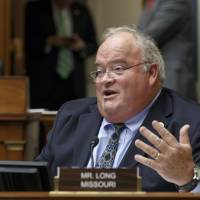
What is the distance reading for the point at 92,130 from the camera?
3.58 meters

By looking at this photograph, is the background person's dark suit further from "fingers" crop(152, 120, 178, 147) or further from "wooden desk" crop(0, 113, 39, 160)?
"fingers" crop(152, 120, 178, 147)

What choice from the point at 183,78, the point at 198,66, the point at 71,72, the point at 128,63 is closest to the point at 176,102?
the point at 128,63

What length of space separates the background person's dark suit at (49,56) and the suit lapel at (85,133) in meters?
3.46

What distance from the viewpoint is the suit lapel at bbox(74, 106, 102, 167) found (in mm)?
3451

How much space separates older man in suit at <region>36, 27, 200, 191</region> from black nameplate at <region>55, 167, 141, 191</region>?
2.59ft

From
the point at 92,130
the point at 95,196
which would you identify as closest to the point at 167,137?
the point at 95,196

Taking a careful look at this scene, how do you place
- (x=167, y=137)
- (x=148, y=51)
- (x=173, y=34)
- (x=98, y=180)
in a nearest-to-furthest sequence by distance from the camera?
(x=98, y=180) < (x=167, y=137) < (x=148, y=51) < (x=173, y=34)

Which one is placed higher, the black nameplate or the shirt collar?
the shirt collar

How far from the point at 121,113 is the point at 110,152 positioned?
22 cm

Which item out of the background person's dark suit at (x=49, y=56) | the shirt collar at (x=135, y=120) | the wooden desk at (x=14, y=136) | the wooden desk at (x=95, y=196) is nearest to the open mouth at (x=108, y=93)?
the shirt collar at (x=135, y=120)

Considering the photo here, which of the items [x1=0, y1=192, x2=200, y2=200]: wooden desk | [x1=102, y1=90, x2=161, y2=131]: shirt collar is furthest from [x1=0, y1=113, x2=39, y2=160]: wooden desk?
[x1=0, y1=192, x2=200, y2=200]: wooden desk

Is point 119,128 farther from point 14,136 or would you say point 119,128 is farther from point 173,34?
point 173,34

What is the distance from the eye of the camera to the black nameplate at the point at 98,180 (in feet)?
8.00

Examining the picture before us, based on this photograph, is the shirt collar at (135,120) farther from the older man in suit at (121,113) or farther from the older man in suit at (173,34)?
the older man in suit at (173,34)
